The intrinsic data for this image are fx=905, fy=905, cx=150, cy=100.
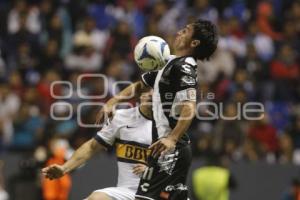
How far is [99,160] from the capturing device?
15555 mm

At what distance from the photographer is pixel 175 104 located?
26.2ft

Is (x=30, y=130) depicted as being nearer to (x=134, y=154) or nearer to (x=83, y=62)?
(x=83, y=62)

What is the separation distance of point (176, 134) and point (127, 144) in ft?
4.63

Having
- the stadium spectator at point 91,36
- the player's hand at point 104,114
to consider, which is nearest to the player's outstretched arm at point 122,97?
the player's hand at point 104,114

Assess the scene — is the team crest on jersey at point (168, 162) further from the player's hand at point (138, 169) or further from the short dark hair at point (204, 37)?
the short dark hair at point (204, 37)

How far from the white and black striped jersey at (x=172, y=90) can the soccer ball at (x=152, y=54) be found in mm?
404

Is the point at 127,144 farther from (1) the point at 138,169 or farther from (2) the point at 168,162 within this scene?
(2) the point at 168,162

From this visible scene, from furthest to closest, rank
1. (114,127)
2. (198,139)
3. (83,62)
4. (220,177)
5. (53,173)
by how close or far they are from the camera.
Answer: (83,62) < (198,139) < (220,177) < (114,127) < (53,173)

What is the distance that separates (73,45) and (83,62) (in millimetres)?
667

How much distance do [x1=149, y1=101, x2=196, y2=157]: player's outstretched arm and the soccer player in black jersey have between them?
121 mm

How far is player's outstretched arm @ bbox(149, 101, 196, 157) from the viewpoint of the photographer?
7645mm

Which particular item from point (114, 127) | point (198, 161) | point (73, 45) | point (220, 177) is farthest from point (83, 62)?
point (114, 127)

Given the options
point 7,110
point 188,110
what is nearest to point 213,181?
point 7,110

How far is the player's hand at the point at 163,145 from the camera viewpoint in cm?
763
